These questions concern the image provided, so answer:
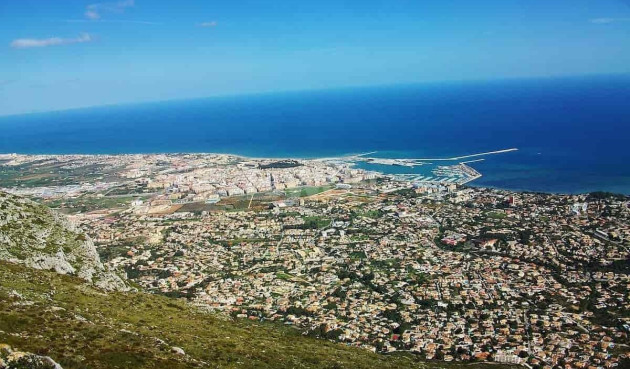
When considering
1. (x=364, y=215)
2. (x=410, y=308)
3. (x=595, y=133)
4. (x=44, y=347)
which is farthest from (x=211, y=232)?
(x=595, y=133)

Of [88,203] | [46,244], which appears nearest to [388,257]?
[46,244]

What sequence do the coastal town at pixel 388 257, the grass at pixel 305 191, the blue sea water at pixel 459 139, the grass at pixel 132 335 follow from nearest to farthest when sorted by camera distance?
the grass at pixel 132 335 < the coastal town at pixel 388 257 < the grass at pixel 305 191 < the blue sea water at pixel 459 139

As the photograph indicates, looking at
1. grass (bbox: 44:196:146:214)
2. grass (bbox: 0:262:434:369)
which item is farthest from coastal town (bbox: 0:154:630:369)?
grass (bbox: 0:262:434:369)

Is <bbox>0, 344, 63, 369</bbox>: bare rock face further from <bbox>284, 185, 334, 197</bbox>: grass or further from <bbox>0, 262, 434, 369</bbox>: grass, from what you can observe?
<bbox>284, 185, 334, 197</bbox>: grass

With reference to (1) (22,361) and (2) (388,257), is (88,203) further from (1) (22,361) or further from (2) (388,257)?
(1) (22,361)

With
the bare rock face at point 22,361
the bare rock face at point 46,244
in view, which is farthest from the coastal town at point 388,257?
the bare rock face at point 22,361

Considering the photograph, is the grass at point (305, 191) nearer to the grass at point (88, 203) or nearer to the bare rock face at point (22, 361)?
the grass at point (88, 203)

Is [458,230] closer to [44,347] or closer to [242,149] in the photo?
[44,347]
